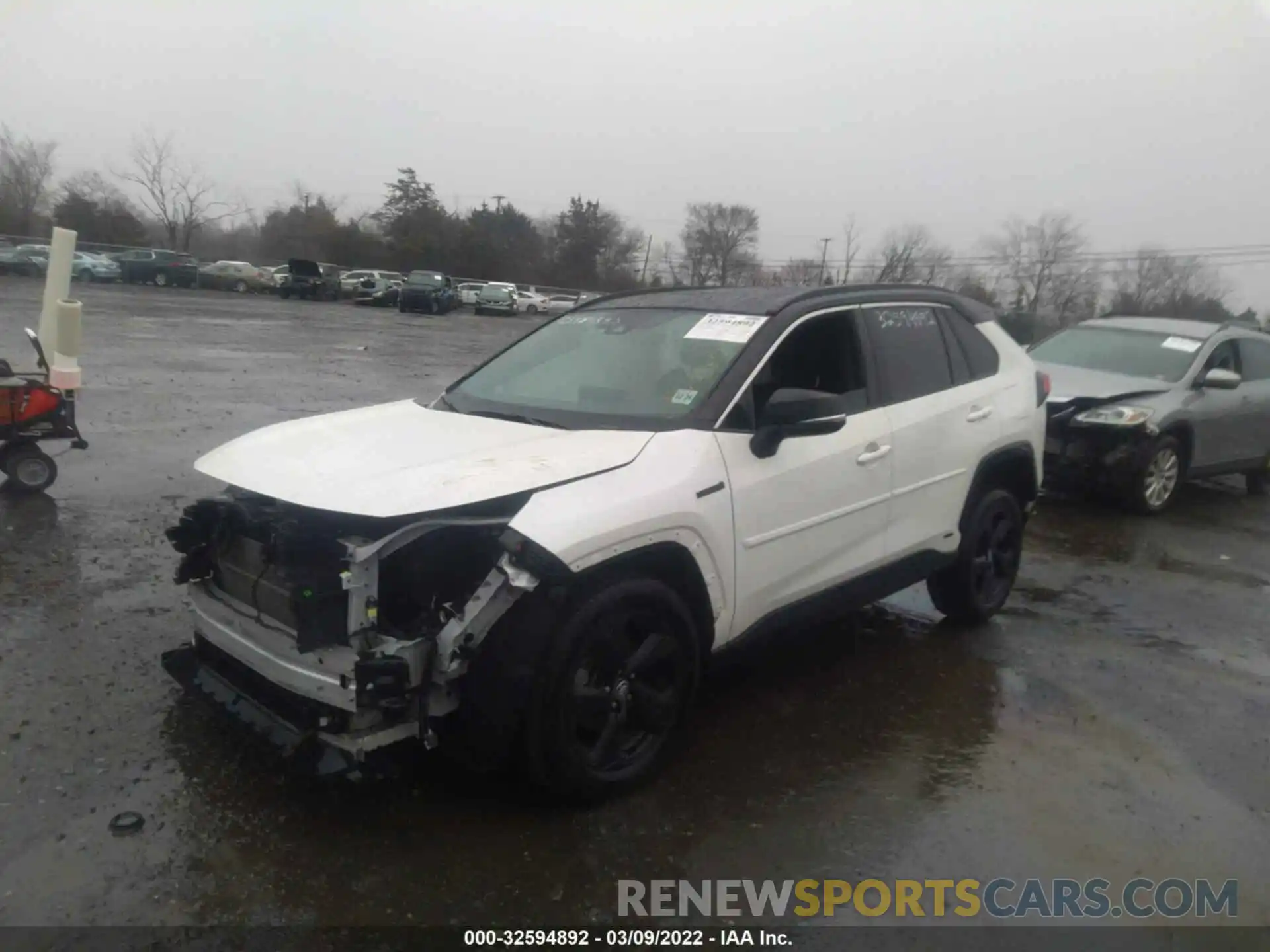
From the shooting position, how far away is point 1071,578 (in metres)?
6.66

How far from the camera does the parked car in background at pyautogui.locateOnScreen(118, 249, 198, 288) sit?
4344 centimetres

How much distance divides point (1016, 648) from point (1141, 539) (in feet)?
11.1

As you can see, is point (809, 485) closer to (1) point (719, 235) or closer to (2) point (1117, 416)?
(2) point (1117, 416)

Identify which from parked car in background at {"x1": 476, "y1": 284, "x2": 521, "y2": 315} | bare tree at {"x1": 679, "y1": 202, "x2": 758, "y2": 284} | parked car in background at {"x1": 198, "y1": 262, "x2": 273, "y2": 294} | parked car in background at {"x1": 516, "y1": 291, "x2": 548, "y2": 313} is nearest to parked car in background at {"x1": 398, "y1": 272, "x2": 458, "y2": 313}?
parked car in background at {"x1": 476, "y1": 284, "x2": 521, "y2": 315}

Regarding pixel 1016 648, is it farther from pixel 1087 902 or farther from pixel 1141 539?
pixel 1141 539

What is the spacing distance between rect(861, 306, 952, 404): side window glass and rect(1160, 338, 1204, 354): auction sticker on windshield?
558 cm

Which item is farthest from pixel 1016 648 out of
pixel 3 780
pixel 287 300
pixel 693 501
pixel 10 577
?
pixel 287 300

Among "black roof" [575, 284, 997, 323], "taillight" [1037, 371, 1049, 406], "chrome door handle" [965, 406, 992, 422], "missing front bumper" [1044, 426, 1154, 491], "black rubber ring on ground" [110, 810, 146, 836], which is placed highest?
"black roof" [575, 284, 997, 323]

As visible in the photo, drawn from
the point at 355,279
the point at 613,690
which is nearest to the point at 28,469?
the point at 613,690

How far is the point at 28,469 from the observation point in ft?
22.9

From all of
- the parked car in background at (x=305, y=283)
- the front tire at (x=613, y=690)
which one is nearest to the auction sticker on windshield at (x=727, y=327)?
the front tire at (x=613, y=690)

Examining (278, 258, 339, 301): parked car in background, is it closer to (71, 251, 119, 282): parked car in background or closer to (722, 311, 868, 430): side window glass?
(71, 251, 119, 282): parked car in background

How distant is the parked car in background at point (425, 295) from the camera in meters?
41.3

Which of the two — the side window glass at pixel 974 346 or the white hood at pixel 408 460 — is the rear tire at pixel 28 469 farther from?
the side window glass at pixel 974 346
